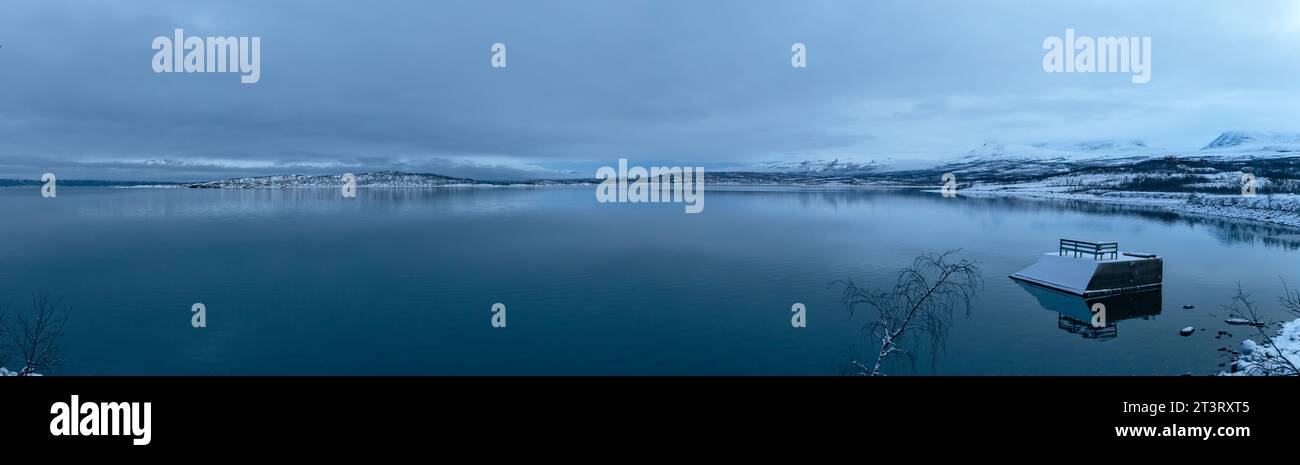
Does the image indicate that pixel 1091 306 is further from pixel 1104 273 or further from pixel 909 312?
pixel 909 312

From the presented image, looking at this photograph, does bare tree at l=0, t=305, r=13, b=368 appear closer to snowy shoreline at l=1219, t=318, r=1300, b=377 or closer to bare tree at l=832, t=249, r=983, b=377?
bare tree at l=832, t=249, r=983, b=377

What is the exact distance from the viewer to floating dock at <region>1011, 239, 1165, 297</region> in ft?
112

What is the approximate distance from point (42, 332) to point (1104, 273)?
183 feet

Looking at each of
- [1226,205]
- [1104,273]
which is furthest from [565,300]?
[1226,205]

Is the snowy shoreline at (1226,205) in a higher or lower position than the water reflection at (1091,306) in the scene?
higher

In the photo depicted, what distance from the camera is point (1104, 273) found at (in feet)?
112

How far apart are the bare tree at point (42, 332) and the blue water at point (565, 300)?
67 cm

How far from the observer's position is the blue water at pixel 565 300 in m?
24.1

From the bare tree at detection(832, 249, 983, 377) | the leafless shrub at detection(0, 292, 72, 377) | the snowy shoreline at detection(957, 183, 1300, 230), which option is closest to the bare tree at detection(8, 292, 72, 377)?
the leafless shrub at detection(0, 292, 72, 377)

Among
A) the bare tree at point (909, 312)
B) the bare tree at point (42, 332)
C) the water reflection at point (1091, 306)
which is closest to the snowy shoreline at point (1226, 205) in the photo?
the water reflection at point (1091, 306)

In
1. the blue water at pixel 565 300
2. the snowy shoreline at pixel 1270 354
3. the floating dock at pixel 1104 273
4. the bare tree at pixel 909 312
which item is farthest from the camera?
the floating dock at pixel 1104 273

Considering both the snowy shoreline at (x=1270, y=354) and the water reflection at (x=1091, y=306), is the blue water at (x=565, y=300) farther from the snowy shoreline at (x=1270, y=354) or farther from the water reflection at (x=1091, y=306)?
the snowy shoreline at (x=1270, y=354)
